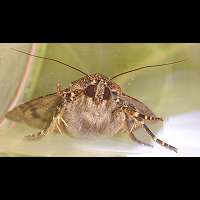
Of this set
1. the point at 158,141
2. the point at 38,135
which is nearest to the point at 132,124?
the point at 158,141

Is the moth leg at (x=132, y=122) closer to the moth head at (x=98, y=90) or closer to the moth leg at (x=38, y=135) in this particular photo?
the moth head at (x=98, y=90)

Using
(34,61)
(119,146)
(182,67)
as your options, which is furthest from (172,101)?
(34,61)

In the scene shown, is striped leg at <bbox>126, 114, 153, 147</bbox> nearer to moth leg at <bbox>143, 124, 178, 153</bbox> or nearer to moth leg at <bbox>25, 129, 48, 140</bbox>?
moth leg at <bbox>143, 124, 178, 153</bbox>

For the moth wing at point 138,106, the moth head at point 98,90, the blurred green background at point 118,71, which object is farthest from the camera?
the blurred green background at point 118,71

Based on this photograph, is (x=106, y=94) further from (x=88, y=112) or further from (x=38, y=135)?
(x=38, y=135)

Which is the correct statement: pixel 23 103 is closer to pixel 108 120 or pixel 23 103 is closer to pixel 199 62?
pixel 108 120

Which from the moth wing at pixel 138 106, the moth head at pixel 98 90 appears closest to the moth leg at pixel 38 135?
the moth head at pixel 98 90

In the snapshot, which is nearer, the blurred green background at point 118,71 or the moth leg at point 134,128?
the moth leg at point 134,128
